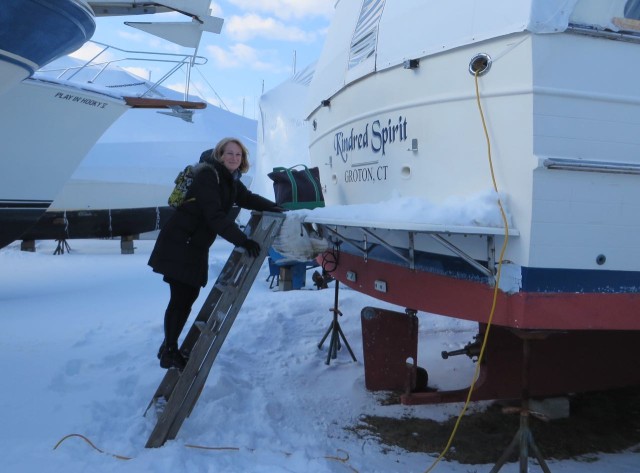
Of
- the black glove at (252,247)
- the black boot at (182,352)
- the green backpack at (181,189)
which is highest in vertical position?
the green backpack at (181,189)

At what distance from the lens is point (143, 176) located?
1466 centimetres

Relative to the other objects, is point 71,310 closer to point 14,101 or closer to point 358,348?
point 14,101

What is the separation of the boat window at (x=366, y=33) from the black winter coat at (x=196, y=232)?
143 cm

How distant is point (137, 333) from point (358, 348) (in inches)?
85.1

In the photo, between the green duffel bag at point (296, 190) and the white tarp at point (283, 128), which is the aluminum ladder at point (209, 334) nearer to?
the green duffel bag at point (296, 190)

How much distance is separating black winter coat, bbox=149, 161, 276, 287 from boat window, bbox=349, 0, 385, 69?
1.43m

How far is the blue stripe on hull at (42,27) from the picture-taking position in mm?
3473

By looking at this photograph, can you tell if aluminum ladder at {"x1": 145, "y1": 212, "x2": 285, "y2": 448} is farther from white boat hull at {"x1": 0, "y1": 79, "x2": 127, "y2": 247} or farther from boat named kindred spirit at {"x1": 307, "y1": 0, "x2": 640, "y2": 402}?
white boat hull at {"x1": 0, "y1": 79, "x2": 127, "y2": 247}

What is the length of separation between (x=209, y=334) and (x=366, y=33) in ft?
7.97

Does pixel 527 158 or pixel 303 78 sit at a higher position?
pixel 303 78

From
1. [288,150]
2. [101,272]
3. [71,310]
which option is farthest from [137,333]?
[288,150]

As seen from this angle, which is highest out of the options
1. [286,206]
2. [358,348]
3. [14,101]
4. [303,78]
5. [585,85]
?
[303,78]

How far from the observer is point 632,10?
123 inches

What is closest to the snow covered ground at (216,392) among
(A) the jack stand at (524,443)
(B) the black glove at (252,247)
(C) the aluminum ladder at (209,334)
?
(C) the aluminum ladder at (209,334)
